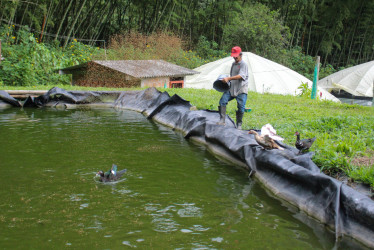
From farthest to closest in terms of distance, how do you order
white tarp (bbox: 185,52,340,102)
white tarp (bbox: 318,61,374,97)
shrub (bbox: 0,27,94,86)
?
white tarp (bbox: 318,61,374,97)
white tarp (bbox: 185,52,340,102)
shrub (bbox: 0,27,94,86)

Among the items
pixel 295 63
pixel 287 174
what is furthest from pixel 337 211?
pixel 295 63

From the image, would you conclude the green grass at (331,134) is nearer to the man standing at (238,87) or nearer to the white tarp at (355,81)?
the man standing at (238,87)

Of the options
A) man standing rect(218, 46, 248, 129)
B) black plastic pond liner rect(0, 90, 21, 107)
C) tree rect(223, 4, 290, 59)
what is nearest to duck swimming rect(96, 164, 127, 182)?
man standing rect(218, 46, 248, 129)

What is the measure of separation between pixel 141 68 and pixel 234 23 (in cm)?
1195

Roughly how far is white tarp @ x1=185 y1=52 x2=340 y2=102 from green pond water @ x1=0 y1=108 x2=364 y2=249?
1395 centimetres

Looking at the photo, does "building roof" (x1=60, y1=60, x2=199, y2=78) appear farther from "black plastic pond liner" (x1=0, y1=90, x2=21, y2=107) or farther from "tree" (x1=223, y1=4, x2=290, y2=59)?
"tree" (x1=223, y1=4, x2=290, y2=59)

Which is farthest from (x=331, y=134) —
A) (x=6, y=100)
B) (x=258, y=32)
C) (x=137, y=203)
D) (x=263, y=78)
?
(x=258, y=32)

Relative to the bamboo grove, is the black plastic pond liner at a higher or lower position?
lower

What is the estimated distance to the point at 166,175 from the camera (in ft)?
18.5

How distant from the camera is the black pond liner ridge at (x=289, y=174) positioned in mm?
3660

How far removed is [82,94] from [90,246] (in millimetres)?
10668

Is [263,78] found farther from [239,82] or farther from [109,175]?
[109,175]

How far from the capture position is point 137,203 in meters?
4.49

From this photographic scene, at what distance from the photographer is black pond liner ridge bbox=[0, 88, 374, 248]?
12.0ft
